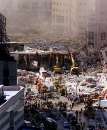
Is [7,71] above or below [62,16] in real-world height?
below

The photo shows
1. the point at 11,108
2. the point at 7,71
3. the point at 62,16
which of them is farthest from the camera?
the point at 62,16

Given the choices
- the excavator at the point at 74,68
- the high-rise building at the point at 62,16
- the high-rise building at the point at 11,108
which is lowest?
the excavator at the point at 74,68

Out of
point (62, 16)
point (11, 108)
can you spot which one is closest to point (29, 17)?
point (62, 16)

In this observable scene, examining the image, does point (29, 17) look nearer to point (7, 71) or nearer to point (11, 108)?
point (7, 71)

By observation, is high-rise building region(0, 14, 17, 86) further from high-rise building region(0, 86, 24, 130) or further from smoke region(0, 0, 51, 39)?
smoke region(0, 0, 51, 39)

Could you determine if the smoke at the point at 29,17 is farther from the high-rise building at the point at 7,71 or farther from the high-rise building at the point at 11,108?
the high-rise building at the point at 11,108

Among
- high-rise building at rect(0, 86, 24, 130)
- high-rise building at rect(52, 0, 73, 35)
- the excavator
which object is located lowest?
the excavator

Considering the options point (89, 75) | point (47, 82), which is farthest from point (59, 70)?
point (47, 82)

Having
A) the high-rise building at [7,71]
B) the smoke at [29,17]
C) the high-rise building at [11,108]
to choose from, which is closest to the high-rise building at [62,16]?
the smoke at [29,17]

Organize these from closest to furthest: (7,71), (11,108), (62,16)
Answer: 1. (11,108)
2. (7,71)
3. (62,16)

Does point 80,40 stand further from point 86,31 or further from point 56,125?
point 56,125

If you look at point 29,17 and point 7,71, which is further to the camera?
point 29,17

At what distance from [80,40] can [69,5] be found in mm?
1639

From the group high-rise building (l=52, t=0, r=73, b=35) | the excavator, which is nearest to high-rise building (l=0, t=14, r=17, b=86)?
the excavator
